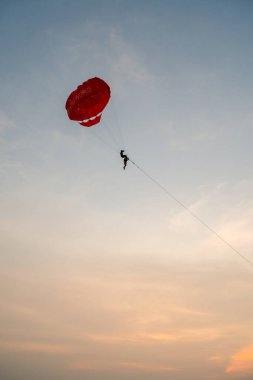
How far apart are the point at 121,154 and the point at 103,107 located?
3.33 meters

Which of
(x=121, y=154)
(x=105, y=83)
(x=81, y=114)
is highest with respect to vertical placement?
(x=105, y=83)

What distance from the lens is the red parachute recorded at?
2372cm

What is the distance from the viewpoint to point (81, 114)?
23906 mm

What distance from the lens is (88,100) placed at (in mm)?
23703

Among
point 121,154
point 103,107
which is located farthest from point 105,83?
point 121,154

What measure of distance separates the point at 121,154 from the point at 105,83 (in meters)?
4.69

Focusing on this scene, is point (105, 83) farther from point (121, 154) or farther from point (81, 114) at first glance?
point (121, 154)

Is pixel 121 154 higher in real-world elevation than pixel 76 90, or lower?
lower

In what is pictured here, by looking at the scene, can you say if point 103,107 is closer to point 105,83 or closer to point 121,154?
point 105,83

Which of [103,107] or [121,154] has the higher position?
[103,107]

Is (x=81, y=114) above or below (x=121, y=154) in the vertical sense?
above

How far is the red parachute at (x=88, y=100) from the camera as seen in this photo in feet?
77.8

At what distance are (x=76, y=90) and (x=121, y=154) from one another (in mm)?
4852

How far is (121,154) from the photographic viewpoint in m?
23.7
